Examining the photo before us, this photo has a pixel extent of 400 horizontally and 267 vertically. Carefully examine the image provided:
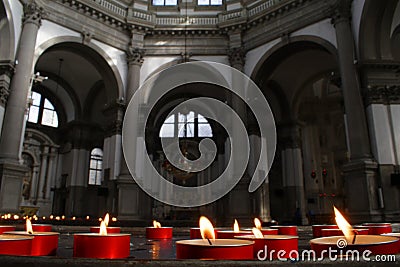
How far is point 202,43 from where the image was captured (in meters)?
15.3

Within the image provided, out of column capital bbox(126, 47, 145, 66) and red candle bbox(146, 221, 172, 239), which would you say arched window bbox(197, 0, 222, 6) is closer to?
column capital bbox(126, 47, 145, 66)

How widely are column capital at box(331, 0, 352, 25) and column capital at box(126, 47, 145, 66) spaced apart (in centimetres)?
833

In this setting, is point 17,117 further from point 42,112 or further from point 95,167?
point 95,167

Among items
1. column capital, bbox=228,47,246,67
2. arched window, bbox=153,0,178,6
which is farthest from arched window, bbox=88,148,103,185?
column capital, bbox=228,47,246,67

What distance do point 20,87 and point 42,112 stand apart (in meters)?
9.31

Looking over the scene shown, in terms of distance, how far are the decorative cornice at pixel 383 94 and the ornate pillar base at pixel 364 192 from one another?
204 cm

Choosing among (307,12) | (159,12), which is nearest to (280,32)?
(307,12)

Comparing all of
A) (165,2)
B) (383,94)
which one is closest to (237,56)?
(165,2)

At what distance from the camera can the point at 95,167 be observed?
65.8 ft

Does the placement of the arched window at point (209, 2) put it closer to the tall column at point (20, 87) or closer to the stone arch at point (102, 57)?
the stone arch at point (102, 57)

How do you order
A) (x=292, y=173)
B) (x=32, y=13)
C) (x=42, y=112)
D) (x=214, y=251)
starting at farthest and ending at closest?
(x=42, y=112), (x=292, y=173), (x=32, y=13), (x=214, y=251)

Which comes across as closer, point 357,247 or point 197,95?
point 357,247

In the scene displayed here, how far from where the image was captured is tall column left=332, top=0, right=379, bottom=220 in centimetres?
945

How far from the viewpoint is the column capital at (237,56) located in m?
14.8
